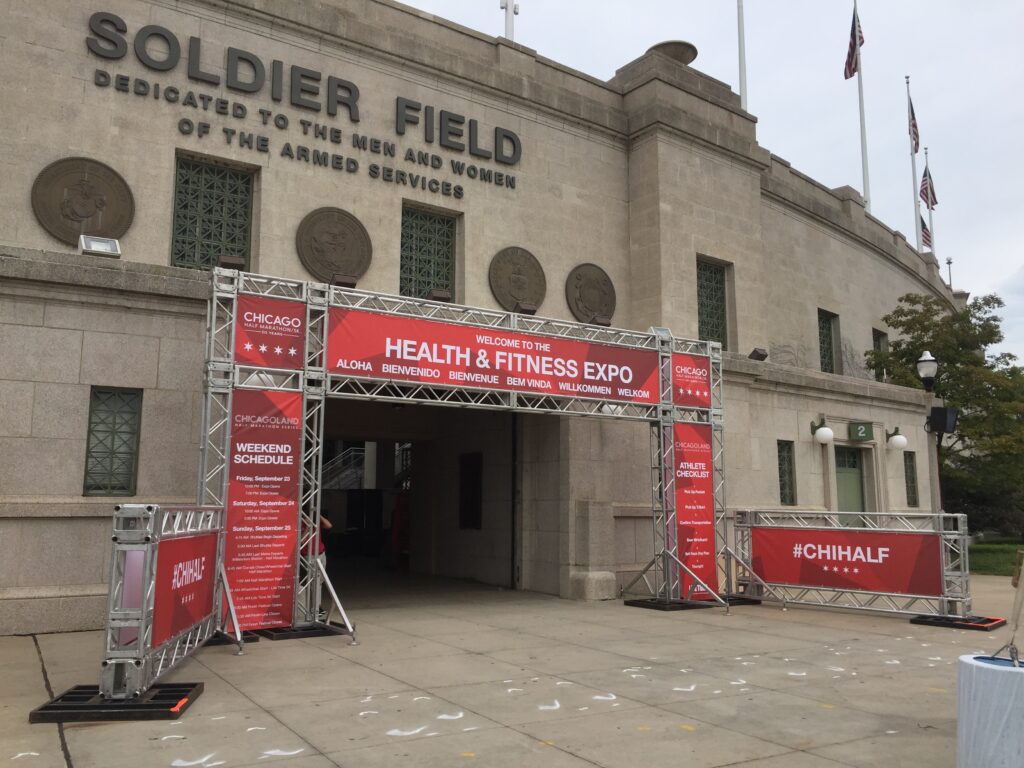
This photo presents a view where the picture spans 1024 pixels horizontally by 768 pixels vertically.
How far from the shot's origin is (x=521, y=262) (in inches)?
785

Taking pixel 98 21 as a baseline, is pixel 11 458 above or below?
below

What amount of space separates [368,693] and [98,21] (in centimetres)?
1320

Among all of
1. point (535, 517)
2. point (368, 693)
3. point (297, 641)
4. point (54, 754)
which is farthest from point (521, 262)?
point (54, 754)

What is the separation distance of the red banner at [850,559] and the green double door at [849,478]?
25.8 ft

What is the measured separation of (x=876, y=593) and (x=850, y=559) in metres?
0.74

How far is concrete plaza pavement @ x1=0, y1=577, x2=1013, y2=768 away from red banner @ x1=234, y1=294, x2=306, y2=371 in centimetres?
397

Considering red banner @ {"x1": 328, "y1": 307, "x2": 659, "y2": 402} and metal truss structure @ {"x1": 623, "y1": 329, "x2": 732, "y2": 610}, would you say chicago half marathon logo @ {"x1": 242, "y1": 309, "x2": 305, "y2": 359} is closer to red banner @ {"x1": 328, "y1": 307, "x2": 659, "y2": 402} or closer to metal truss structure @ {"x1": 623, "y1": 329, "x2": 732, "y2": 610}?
red banner @ {"x1": 328, "y1": 307, "x2": 659, "y2": 402}

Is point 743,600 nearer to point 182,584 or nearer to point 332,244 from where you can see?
point 332,244

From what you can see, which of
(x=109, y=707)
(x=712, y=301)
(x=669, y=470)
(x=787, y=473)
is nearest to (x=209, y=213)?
(x=669, y=470)

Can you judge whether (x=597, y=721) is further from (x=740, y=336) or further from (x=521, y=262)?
(x=740, y=336)

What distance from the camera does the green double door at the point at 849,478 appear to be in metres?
23.9

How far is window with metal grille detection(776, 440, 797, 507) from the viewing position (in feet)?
72.1

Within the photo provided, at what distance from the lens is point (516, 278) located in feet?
64.9

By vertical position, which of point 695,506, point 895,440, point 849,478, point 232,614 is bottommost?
point 232,614
